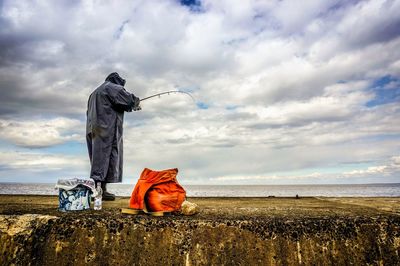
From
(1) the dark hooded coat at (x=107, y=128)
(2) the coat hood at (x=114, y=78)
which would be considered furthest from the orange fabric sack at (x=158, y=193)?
(2) the coat hood at (x=114, y=78)

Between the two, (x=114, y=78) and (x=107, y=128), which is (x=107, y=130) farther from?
(x=114, y=78)

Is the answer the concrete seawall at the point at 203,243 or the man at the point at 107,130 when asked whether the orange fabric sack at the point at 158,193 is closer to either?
the concrete seawall at the point at 203,243

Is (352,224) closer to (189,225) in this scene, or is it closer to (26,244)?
(189,225)

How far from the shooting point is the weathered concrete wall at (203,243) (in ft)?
7.33

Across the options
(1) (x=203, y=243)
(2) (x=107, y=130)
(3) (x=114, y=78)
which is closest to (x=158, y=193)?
(1) (x=203, y=243)

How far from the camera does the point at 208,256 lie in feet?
7.34

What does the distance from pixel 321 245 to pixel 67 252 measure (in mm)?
2175

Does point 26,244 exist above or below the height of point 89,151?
below

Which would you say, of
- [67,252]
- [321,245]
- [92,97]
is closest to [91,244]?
[67,252]

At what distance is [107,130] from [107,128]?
0.11ft

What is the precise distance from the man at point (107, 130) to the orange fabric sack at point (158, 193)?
1.58 m

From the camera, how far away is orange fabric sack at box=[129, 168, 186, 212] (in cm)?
270

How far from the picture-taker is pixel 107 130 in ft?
14.1

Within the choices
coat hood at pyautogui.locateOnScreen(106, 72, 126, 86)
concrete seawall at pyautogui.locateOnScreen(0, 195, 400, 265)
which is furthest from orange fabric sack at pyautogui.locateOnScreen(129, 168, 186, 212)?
coat hood at pyautogui.locateOnScreen(106, 72, 126, 86)
